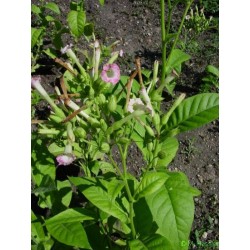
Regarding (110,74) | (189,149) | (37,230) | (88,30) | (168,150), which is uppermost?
(88,30)

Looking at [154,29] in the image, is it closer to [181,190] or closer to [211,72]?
[211,72]

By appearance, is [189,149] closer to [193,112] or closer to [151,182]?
[193,112]

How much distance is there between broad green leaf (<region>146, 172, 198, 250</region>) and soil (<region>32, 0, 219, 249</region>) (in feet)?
2.54

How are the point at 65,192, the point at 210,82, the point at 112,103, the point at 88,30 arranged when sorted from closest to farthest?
the point at 112,103
the point at 65,192
the point at 88,30
the point at 210,82

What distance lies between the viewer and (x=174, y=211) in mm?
1062

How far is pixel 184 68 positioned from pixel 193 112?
1306 mm

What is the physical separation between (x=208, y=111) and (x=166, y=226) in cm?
35

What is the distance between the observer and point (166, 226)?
3.45ft

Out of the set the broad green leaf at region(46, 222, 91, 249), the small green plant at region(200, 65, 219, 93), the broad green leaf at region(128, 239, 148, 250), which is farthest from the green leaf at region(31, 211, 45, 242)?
the small green plant at region(200, 65, 219, 93)

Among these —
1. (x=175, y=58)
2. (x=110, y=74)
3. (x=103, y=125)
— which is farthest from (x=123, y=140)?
(x=175, y=58)

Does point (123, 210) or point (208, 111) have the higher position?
point (208, 111)

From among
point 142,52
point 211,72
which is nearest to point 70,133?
point 211,72

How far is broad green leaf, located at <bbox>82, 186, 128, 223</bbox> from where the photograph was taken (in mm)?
1124

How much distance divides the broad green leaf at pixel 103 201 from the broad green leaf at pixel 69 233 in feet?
0.43
